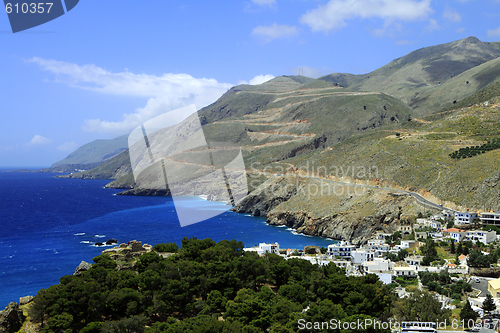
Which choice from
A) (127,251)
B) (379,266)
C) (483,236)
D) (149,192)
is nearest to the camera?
(379,266)

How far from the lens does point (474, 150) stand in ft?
221

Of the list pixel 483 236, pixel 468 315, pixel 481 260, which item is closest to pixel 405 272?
pixel 481 260

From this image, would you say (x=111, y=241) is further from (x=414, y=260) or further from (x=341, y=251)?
(x=414, y=260)

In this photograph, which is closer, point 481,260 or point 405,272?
point 481,260

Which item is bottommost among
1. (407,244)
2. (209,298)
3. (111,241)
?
(407,244)

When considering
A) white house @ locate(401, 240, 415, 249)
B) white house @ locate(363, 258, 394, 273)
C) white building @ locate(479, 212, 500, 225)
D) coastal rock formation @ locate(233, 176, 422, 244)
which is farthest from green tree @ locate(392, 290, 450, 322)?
coastal rock formation @ locate(233, 176, 422, 244)

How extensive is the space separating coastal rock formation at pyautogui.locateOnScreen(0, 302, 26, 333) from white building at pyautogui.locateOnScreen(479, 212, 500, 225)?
5103 cm

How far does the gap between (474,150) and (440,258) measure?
107 ft

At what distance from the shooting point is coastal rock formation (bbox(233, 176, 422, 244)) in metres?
61.5

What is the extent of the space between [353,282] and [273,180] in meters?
63.5

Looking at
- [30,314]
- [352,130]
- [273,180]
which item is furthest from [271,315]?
[352,130]

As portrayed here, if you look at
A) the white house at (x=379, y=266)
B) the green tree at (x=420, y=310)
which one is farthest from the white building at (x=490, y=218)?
the green tree at (x=420, y=310)

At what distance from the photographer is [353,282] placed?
2917 cm

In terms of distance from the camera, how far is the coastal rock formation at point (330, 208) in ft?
202
